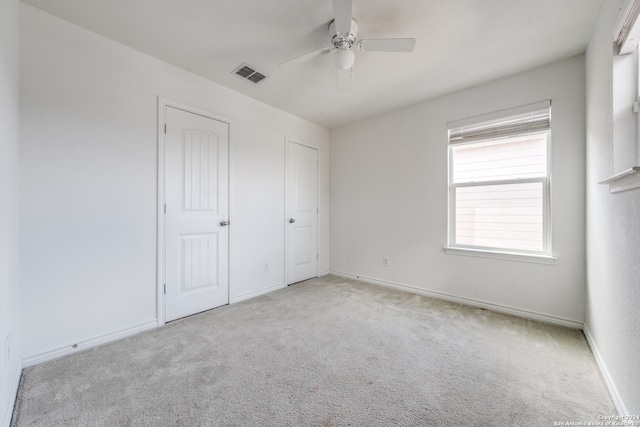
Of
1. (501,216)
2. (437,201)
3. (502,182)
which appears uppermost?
(502,182)

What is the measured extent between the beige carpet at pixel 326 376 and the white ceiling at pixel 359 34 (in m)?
2.43

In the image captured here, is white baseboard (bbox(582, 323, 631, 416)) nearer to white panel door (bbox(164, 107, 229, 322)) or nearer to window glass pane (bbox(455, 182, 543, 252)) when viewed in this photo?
window glass pane (bbox(455, 182, 543, 252))

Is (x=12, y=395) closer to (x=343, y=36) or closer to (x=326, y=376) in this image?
(x=326, y=376)

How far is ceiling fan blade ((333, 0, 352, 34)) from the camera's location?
1.48 metres

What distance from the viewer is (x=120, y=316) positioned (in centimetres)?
214

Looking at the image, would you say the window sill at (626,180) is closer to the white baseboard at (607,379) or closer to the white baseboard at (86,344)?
the white baseboard at (607,379)

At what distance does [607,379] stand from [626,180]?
1214 mm

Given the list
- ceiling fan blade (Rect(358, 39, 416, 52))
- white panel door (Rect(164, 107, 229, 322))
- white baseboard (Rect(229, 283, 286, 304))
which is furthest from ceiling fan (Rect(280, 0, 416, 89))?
white baseboard (Rect(229, 283, 286, 304))

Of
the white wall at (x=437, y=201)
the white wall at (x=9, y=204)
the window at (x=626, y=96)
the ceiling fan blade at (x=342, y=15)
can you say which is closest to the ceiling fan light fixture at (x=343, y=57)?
the ceiling fan blade at (x=342, y=15)

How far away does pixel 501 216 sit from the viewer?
106 inches

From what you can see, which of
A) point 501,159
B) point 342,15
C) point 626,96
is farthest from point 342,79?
point 501,159

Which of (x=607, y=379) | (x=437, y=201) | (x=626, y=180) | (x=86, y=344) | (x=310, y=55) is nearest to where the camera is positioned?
(x=626, y=180)

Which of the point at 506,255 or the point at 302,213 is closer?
the point at 506,255

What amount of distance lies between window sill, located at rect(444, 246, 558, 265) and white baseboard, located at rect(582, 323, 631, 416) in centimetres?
62
